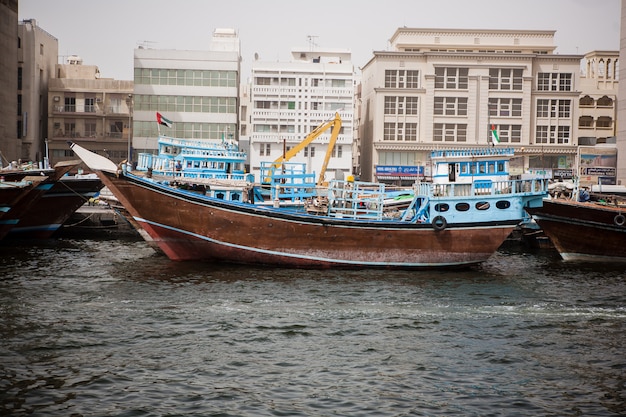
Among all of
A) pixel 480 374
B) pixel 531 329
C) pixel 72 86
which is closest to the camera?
pixel 480 374

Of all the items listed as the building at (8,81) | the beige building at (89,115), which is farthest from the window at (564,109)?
the building at (8,81)

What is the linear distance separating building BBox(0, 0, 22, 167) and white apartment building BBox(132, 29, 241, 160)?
436 inches

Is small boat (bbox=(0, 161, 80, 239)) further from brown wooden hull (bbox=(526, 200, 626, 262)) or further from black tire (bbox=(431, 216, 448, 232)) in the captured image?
brown wooden hull (bbox=(526, 200, 626, 262))

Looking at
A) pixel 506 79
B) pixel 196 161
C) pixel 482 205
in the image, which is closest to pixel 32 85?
pixel 196 161

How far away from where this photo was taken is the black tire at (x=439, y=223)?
112 ft

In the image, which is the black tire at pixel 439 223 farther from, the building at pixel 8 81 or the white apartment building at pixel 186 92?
the building at pixel 8 81

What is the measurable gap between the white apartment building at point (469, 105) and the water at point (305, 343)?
151ft

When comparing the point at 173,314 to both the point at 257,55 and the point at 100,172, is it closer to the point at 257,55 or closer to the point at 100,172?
the point at 100,172

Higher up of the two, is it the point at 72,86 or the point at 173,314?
the point at 72,86

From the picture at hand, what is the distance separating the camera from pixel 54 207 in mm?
45719

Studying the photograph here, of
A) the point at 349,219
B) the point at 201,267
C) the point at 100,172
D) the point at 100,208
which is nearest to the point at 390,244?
Answer: the point at 349,219

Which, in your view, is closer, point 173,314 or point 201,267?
point 173,314

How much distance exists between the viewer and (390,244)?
1350 inches

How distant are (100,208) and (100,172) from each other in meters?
22.1
